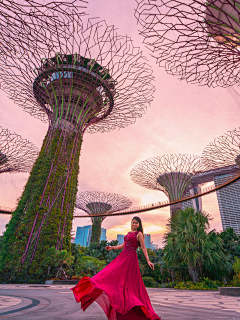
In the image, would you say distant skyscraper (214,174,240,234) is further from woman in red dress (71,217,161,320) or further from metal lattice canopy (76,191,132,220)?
woman in red dress (71,217,161,320)

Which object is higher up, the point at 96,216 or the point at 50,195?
the point at 96,216

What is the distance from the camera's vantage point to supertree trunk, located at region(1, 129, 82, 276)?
575 inches

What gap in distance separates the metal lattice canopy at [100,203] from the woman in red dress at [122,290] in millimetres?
36596

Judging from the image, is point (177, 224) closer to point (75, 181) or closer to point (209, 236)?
point (209, 236)

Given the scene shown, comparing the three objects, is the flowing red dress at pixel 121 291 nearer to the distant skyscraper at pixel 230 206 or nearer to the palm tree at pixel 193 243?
the palm tree at pixel 193 243

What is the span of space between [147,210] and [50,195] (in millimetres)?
24136

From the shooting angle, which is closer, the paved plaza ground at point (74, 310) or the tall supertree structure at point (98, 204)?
the paved plaza ground at point (74, 310)

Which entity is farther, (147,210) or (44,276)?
(147,210)

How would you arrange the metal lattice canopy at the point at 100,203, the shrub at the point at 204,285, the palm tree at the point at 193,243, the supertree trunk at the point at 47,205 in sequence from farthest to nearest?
the metal lattice canopy at the point at 100,203 < the palm tree at the point at 193,243 < the supertree trunk at the point at 47,205 < the shrub at the point at 204,285

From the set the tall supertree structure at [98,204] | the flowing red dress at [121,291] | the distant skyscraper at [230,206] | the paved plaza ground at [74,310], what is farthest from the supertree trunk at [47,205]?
the distant skyscraper at [230,206]

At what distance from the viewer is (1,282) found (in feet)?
44.4

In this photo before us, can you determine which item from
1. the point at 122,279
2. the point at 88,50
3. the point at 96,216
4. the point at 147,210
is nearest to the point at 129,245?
the point at 122,279

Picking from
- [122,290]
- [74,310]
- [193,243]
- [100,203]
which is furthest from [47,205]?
[100,203]

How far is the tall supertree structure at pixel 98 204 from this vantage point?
40.1 m
